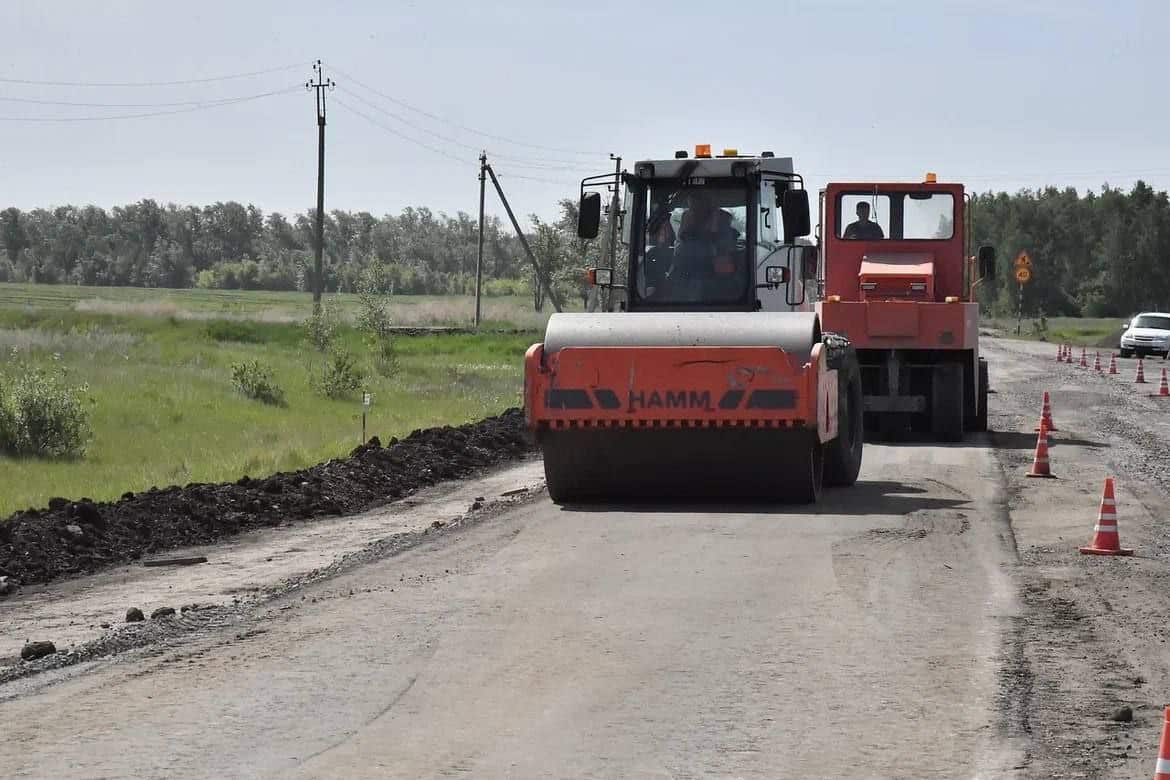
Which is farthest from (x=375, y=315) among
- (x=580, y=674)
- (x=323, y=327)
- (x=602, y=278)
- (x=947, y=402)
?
(x=580, y=674)

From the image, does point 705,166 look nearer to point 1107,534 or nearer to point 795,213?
point 795,213

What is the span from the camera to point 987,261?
76.1ft

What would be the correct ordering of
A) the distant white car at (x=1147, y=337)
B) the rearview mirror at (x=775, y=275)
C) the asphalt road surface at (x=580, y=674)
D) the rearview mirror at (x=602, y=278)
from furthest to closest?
1. the distant white car at (x=1147, y=337)
2. the rearview mirror at (x=602, y=278)
3. the rearview mirror at (x=775, y=275)
4. the asphalt road surface at (x=580, y=674)

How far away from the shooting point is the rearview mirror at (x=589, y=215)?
658 inches

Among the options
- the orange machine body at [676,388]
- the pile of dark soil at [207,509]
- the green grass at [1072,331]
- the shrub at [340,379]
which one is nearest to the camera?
the pile of dark soil at [207,509]

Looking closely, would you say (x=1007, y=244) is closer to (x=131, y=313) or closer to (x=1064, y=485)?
(x=131, y=313)

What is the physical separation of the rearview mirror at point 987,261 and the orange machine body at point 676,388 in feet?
29.4

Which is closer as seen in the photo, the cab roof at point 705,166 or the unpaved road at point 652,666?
the unpaved road at point 652,666

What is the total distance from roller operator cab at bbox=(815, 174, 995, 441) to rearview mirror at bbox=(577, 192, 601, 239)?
20.2ft

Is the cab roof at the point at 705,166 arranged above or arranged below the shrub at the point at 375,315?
above

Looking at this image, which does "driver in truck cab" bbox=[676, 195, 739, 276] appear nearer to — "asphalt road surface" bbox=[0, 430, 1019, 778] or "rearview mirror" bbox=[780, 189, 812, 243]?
"rearview mirror" bbox=[780, 189, 812, 243]

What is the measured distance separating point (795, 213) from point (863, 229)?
24.4 feet

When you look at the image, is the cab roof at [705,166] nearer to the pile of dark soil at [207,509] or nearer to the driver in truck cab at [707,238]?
the driver in truck cab at [707,238]

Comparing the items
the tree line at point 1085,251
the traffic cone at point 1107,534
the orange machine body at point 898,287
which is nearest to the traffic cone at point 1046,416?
the orange machine body at point 898,287
